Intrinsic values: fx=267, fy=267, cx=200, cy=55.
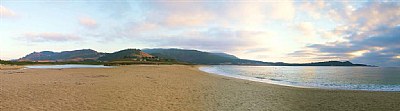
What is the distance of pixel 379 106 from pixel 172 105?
11.8 metres

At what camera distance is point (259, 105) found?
14945 mm

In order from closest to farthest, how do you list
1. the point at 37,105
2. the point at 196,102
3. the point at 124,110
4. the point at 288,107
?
1. the point at 124,110
2. the point at 37,105
3. the point at 288,107
4. the point at 196,102

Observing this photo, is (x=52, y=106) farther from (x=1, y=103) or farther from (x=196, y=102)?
(x=196, y=102)

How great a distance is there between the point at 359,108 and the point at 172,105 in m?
10.2

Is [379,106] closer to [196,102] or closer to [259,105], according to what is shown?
[259,105]

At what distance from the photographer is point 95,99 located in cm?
1581

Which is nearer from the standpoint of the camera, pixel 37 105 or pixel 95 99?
pixel 37 105

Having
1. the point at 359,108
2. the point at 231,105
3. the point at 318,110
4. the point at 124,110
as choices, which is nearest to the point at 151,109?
the point at 124,110

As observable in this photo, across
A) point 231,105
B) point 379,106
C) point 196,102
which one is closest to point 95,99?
point 196,102

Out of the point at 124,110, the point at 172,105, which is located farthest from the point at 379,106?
the point at 124,110

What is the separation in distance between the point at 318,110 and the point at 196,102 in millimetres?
6569

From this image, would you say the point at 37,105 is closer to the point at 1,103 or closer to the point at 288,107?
the point at 1,103

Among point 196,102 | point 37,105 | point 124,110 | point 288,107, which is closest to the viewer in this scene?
point 124,110

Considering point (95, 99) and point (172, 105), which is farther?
point (95, 99)
